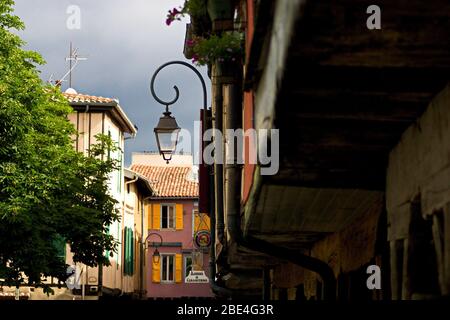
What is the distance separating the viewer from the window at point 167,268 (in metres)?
54.6

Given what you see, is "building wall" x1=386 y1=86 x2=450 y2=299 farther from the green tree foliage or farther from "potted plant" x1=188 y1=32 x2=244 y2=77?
the green tree foliage

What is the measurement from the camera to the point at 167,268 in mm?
54781

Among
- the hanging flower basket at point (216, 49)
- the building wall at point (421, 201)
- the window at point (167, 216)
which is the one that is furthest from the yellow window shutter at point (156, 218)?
the building wall at point (421, 201)

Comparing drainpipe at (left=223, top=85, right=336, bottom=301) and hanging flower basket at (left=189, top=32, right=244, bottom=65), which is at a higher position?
hanging flower basket at (left=189, top=32, right=244, bottom=65)

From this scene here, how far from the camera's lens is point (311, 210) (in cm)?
834

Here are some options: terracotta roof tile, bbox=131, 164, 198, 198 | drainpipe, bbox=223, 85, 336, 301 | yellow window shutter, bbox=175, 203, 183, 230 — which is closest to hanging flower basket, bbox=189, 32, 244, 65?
drainpipe, bbox=223, 85, 336, 301

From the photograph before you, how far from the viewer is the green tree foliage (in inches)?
867

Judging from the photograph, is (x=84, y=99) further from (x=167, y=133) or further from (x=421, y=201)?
(x=421, y=201)

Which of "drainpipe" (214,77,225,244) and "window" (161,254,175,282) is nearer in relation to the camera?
"drainpipe" (214,77,225,244)


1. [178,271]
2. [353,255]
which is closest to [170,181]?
[178,271]

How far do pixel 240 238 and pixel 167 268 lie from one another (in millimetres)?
45192

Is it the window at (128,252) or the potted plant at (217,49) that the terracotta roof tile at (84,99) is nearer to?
the window at (128,252)

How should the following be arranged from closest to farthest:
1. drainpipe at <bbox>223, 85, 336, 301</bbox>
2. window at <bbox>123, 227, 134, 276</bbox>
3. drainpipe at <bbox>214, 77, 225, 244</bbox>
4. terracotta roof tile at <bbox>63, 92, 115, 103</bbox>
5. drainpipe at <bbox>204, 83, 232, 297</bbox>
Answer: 1. drainpipe at <bbox>223, 85, 336, 301</bbox>
2. drainpipe at <bbox>214, 77, 225, 244</bbox>
3. drainpipe at <bbox>204, 83, 232, 297</bbox>
4. terracotta roof tile at <bbox>63, 92, 115, 103</bbox>
5. window at <bbox>123, 227, 134, 276</bbox>

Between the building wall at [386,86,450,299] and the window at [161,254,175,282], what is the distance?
49.2 meters
